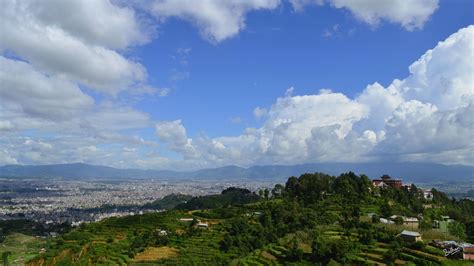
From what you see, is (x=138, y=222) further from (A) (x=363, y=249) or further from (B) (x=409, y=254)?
(B) (x=409, y=254)

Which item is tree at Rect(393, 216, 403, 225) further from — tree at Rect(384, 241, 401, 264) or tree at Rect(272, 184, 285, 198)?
tree at Rect(272, 184, 285, 198)

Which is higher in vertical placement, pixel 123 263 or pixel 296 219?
pixel 296 219

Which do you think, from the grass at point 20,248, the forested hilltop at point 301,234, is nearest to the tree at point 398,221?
the forested hilltop at point 301,234

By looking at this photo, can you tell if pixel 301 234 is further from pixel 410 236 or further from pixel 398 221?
pixel 398 221

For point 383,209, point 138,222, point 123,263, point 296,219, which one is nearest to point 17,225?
point 138,222

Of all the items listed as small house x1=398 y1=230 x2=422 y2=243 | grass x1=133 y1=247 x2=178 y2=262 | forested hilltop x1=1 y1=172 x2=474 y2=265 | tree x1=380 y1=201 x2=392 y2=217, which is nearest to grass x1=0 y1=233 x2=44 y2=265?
forested hilltop x1=1 y1=172 x2=474 y2=265

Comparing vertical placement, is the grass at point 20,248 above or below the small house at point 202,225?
below

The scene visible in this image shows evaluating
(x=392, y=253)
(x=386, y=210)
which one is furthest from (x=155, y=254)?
(x=386, y=210)

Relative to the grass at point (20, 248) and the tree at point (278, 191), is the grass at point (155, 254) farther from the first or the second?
the tree at point (278, 191)
